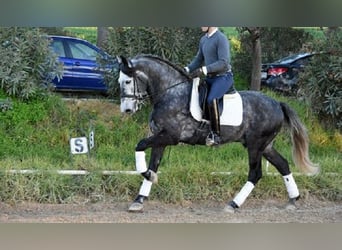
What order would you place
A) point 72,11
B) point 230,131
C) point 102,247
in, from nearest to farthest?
point 102,247, point 230,131, point 72,11

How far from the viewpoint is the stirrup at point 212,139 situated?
4877 millimetres

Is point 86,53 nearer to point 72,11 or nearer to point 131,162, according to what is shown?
point 72,11

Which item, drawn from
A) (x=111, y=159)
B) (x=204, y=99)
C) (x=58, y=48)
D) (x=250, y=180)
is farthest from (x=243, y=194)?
(x=58, y=48)

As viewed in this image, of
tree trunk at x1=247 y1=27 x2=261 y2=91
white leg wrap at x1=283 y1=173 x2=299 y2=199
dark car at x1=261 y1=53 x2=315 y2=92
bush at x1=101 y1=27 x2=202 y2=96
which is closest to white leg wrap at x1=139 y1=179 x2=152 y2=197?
bush at x1=101 y1=27 x2=202 y2=96

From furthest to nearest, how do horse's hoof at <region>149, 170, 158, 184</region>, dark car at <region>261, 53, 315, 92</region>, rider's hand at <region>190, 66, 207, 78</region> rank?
dark car at <region>261, 53, 315, 92</region>
horse's hoof at <region>149, 170, 158, 184</region>
rider's hand at <region>190, 66, 207, 78</region>

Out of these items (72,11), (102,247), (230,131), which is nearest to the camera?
(102,247)

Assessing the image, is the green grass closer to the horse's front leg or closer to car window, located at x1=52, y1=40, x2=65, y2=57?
the horse's front leg

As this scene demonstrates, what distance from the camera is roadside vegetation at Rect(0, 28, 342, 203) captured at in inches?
202

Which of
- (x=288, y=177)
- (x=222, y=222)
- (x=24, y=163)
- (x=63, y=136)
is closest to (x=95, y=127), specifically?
(x=63, y=136)

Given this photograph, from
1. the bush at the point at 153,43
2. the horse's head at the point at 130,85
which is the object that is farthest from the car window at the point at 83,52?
the horse's head at the point at 130,85

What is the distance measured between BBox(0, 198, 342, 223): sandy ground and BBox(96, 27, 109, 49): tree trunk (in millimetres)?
1479

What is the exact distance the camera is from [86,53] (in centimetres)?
556

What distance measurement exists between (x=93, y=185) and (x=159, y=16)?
63.0 inches

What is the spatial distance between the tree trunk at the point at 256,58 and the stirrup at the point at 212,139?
75cm
